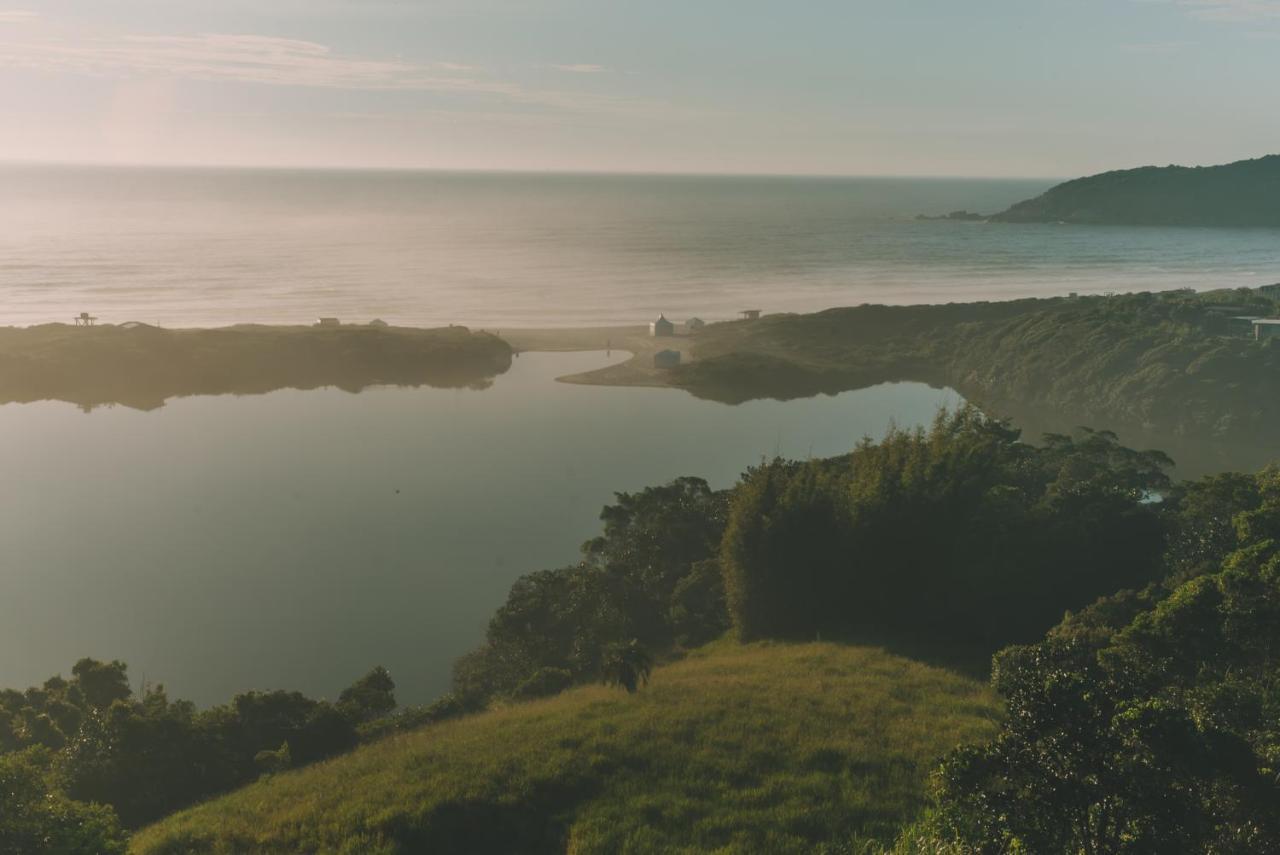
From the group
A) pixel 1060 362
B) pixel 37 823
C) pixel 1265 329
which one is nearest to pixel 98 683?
pixel 37 823

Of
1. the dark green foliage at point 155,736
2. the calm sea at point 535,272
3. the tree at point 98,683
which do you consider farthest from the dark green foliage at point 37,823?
the calm sea at point 535,272

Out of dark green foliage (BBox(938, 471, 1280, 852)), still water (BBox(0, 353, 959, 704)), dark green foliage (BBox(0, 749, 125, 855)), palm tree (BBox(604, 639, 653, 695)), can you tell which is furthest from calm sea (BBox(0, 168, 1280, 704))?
dark green foliage (BBox(938, 471, 1280, 852))

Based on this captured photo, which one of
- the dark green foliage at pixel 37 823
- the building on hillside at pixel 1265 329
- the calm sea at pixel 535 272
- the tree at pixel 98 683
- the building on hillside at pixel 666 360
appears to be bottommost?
the tree at pixel 98 683

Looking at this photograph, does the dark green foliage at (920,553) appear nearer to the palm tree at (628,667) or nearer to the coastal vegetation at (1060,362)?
the palm tree at (628,667)

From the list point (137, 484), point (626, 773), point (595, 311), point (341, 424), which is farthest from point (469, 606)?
point (595, 311)

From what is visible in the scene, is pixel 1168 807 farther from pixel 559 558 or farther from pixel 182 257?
pixel 182 257
